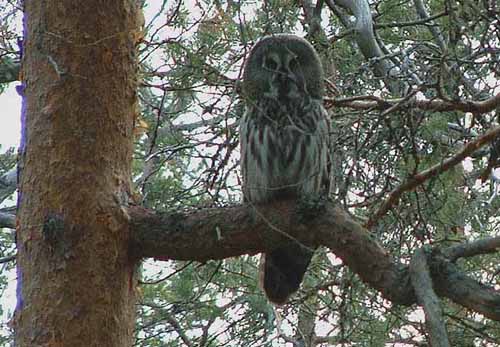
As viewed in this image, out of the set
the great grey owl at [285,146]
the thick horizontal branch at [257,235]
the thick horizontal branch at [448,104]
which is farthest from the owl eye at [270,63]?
the thick horizontal branch at [257,235]

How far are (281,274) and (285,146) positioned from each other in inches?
18.4

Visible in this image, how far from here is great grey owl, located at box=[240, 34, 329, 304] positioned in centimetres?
336

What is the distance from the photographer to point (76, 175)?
271 cm

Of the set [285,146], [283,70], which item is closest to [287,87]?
[283,70]

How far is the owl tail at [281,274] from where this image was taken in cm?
331

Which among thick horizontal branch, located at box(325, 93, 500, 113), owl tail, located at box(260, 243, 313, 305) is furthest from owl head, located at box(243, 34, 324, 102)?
thick horizontal branch, located at box(325, 93, 500, 113)

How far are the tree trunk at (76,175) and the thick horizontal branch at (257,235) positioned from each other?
0.10 m

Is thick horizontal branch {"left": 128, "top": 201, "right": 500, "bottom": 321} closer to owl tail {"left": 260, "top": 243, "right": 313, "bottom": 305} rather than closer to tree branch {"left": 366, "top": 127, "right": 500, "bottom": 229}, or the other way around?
tree branch {"left": 366, "top": 127, "right": 500, "bottom": 229}

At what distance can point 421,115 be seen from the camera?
2.62 meters

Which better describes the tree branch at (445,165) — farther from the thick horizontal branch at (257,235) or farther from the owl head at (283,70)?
the owl head at (283,70)

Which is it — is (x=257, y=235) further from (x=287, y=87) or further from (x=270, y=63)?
(x=270, y=63)

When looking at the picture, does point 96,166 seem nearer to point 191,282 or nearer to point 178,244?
point 178,244

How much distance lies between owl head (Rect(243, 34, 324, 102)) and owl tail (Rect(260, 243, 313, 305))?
62cm

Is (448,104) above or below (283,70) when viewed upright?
below
